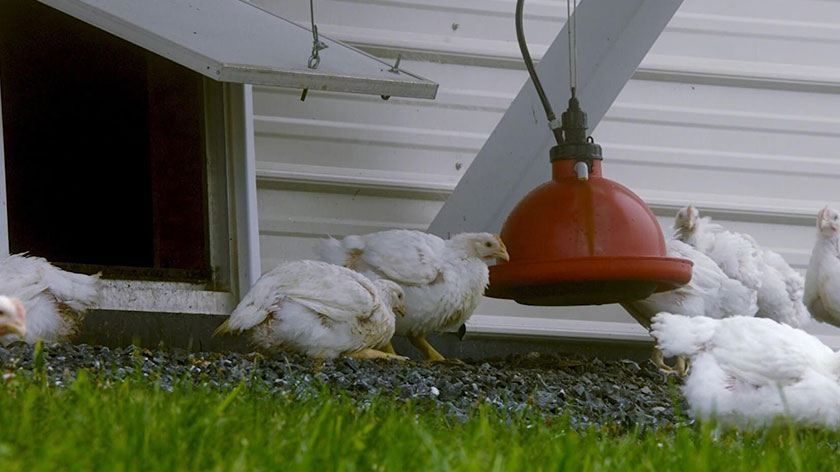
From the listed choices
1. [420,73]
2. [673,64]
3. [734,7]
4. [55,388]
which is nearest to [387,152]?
[420,73]

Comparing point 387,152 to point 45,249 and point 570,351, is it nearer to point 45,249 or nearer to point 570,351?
point 570,351

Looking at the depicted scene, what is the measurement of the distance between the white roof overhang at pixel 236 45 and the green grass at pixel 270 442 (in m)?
1.99

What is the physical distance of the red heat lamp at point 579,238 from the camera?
560 centimetres

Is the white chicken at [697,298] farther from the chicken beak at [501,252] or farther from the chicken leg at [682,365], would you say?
the chicken beak at [501,252]

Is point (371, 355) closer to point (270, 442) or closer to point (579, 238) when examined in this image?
point (579, 238)

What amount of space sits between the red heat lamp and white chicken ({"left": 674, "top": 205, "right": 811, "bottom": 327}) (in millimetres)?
1471

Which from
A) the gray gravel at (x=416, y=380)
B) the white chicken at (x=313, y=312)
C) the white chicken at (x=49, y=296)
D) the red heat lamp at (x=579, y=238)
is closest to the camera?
the gray gravel at (x=416, y=380)

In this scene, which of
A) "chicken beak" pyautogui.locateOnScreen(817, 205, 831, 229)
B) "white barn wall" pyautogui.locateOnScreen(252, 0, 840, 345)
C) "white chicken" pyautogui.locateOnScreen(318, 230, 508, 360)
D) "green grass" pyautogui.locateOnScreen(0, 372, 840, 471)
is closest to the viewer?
"green grass" pyautogui.locateOnScreen(0, 372, 840, 471)

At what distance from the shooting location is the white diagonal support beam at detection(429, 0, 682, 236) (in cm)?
593

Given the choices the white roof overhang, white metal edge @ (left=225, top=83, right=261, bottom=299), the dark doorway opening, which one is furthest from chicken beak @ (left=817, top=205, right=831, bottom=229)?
the dark doorway opening

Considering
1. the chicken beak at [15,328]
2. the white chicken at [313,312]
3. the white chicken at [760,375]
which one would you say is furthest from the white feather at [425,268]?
the chicken beak at [15,328]

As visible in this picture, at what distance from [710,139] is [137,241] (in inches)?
147

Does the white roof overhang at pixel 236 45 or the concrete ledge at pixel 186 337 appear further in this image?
the concrete ledge at pixel 186 337

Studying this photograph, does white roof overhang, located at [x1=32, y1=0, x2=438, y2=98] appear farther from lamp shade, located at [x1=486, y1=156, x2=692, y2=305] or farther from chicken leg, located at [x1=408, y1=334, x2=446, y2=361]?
chicken leg, located at [x1=408, y1=334, x2=446, y2=361]
